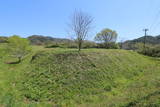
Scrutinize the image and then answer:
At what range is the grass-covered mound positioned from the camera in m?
7.13

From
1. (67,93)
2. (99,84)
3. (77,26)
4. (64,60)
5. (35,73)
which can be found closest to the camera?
(67,93)

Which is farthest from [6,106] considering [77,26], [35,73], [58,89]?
[77,26]

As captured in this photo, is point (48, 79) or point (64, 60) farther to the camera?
point (64, 60)

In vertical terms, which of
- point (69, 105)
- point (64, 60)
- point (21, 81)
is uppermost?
point (64, 60)

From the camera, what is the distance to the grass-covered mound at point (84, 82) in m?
7.13

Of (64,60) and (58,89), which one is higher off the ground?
(64,60)

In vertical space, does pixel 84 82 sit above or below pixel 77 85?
above

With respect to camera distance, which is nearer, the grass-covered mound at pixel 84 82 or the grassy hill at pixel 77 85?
the grassy hill at pixel 77 85

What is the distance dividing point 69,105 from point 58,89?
1.93m

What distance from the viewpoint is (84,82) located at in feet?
30.1

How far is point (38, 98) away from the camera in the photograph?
23.9 feet

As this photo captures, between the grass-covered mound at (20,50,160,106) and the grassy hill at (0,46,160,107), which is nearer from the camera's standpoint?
the grassy hill at (0,46,160,107)

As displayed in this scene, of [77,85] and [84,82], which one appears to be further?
[84,82]

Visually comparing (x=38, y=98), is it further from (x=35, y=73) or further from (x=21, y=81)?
(x=35, y=73)
